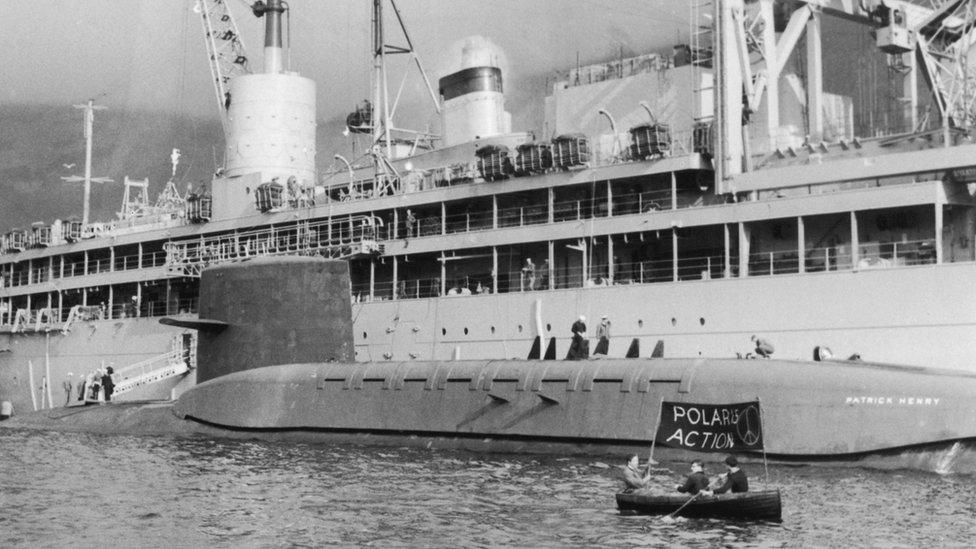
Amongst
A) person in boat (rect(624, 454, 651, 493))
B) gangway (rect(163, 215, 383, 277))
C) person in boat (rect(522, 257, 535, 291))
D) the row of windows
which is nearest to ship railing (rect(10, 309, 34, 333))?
gangway (rect(163, 215, 383, 277))

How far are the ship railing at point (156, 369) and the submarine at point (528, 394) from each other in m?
11.1

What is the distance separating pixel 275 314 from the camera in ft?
112

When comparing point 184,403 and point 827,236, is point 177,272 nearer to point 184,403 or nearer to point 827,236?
point 184,403

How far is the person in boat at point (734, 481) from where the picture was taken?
1850 centimetres

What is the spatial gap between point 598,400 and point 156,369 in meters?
27.1

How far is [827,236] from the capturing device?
1308 inches

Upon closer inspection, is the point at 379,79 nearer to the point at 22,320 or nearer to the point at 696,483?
the point at 22,320

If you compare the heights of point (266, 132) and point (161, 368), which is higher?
point (266, 132)

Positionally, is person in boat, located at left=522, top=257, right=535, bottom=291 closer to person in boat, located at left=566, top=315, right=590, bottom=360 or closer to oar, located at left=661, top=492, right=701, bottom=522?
person in boat, located at left=566, top=315, right=590, bottom=360

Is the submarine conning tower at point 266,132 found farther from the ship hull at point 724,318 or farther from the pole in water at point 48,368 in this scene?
the pole in water at point 48,368

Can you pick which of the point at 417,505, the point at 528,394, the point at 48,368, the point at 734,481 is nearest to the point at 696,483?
the point at 734,481

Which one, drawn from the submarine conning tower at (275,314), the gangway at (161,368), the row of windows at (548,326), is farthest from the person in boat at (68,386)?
the submarine conning tower at (275,314)

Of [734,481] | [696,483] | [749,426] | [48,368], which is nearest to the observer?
[734,481]

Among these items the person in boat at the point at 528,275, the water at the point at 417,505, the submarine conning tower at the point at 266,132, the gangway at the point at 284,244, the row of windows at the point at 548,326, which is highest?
the submarine conning tower at the point at 266,132
